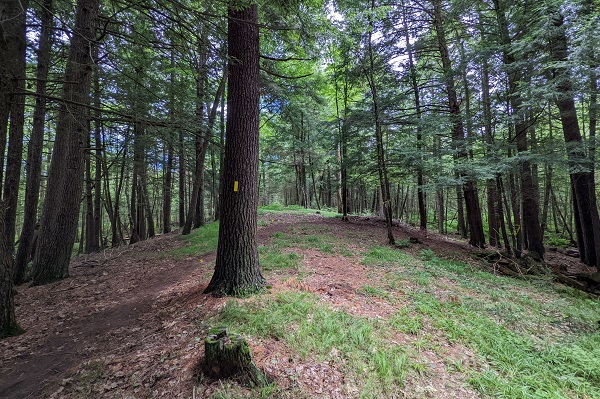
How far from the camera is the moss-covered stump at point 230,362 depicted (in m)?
2.71

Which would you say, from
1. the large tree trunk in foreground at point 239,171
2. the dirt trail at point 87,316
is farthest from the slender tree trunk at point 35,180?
the large tree trunk in foreground at point 239,171

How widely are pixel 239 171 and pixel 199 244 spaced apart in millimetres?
6795

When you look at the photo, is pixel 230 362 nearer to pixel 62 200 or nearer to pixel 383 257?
pixel 383 257

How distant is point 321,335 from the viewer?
11.4 ft

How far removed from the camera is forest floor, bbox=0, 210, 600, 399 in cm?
282

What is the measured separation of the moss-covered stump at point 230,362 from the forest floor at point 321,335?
0.33 feet

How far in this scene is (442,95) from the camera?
1255 cm

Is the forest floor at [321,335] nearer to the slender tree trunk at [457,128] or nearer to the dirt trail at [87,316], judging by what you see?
the dirt trail at [87,316]

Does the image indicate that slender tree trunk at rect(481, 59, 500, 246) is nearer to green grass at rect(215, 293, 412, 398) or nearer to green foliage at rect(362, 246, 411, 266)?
green foliage at rect(362, 246, 411, 266)

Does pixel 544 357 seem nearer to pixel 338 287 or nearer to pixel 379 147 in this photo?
pixel 338 287

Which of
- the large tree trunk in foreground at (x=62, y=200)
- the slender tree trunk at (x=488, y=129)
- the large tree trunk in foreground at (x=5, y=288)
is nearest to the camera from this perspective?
the large tree trunk in foreground at (x=5, y=288)

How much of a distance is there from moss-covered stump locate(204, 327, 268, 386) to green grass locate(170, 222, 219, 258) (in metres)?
6.69

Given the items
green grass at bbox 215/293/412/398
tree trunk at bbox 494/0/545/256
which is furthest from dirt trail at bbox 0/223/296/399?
tree trunk at bbox 494/0/545/256

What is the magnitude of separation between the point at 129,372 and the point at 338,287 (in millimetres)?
3646
